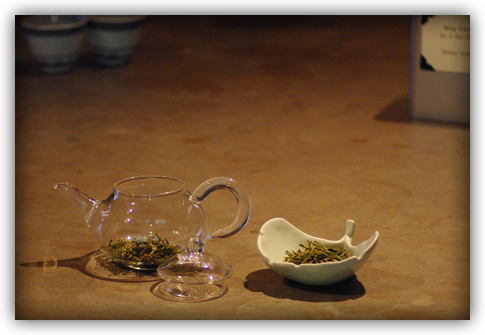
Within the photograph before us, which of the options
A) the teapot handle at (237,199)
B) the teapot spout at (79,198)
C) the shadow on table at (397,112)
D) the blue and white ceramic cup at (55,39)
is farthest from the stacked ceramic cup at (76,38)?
the teapot handle at (237,199)

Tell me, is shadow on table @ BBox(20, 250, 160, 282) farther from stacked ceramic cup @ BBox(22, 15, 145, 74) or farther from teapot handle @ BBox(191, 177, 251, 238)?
stacked ceramic cup @ BBox(22, 15, 145, 74)

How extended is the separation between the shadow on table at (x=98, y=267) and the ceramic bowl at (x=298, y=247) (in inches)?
6.7

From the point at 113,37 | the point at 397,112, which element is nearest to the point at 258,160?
the point at 397,112

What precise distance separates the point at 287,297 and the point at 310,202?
39cm

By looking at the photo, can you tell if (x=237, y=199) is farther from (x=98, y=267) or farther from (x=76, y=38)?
(x=76, y=38)

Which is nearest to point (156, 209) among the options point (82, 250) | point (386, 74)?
point (82, 250)

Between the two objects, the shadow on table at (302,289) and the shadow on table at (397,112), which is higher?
the shadow on table at (397,112)

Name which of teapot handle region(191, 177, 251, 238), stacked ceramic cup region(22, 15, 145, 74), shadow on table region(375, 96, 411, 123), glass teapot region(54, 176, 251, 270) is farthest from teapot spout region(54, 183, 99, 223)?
stacked ceramic cup region(22, 15, 145, 74)

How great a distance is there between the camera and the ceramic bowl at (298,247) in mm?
979

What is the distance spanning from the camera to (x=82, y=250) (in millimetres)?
1175

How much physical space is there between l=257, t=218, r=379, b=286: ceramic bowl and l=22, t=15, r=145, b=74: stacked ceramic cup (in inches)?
55.6

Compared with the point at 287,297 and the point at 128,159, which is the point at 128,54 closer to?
the point at 128,159

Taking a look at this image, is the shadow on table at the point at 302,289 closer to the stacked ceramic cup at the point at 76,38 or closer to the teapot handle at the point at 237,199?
the teapot handle at the point at 237,199

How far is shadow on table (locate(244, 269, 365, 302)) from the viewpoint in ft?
3.29
